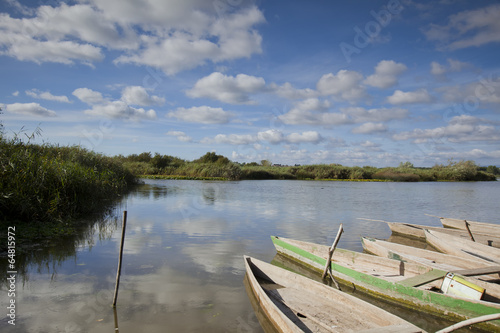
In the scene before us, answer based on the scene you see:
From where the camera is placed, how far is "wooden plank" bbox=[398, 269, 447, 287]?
582 cm

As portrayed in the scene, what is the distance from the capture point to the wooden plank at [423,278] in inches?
229

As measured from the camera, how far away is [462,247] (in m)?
9.14

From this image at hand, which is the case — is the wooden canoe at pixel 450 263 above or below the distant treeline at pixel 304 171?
below

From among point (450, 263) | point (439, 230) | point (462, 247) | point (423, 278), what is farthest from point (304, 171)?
point (423, 278)

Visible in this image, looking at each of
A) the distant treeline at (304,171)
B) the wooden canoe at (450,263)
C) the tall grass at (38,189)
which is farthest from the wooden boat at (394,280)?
the distant treeline at (304,171)

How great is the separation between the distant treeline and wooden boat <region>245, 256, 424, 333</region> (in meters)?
39.6

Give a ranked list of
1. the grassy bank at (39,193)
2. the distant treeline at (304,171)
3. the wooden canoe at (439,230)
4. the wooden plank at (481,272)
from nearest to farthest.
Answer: the wooden plank at (481,272), the grassy bank at (39,193), the wooden canoe at (439,230), the distant treeline at (304,171)

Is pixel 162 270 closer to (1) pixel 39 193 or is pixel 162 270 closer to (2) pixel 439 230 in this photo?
(1) pixel 39 193

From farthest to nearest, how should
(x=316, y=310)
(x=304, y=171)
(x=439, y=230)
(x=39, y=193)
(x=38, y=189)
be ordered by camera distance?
(x=304, y=171)
(x=439, y=230)
(x=39, y=193)
(x=38, y=189)
(x=316, y=310)

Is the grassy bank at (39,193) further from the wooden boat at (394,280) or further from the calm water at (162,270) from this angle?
the wooden boat at (394,280)

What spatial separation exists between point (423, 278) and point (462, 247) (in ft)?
14.2

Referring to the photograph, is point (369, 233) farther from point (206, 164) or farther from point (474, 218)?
point (206, 164)

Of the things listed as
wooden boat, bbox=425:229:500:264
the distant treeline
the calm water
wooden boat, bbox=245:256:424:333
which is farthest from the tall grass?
the distant treeline

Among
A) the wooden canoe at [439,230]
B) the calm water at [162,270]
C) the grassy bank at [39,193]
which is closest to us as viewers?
the calm water at [162,270]
